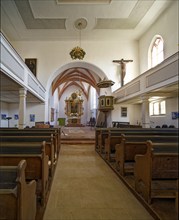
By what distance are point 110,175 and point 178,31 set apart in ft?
25.4

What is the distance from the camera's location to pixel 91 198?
2.98 metres

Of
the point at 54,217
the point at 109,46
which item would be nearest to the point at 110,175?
the point at 54,217

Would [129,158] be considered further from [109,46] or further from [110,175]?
[109,46]

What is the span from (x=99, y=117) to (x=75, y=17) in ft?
26.6

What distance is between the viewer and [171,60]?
592cm

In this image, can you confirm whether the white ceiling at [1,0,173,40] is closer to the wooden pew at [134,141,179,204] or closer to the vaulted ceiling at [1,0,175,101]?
the vaulted ceiling at [1,0,175,101]

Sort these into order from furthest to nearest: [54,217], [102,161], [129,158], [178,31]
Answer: [178,31] → [102,161] → [129,158] → [54,217]

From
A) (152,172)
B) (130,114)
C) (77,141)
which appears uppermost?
(130,114)

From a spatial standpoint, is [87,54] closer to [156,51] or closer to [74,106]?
[156,51]

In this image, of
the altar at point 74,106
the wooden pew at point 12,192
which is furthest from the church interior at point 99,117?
the altar at point 74,106

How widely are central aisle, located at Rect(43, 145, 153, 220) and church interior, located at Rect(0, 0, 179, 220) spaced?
1cm

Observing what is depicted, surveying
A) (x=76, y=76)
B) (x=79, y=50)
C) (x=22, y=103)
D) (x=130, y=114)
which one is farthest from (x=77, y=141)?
(x=76, y=76)

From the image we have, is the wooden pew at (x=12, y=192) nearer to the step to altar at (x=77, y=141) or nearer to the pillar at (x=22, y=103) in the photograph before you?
the pillar at (x=22, y=103)

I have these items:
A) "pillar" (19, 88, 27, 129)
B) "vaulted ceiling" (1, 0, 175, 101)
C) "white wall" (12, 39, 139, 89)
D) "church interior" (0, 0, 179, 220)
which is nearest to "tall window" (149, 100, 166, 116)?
"church interior" (0, 0, 179, 220)
